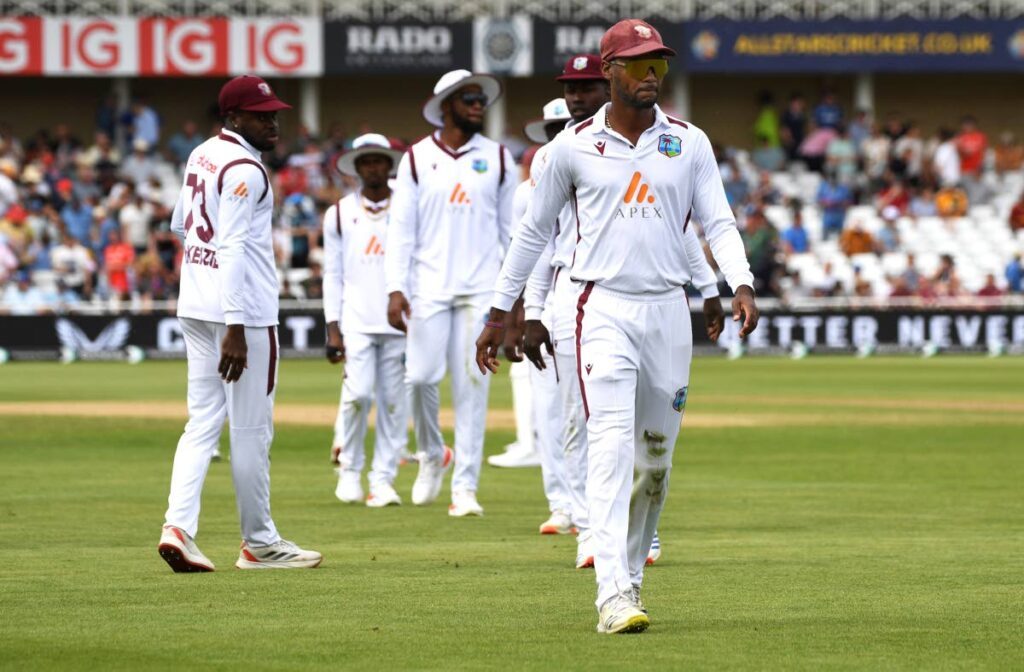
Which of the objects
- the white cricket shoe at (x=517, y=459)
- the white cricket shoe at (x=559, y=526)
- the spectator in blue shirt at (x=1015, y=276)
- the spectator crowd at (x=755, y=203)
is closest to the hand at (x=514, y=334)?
the white cricket shoe at (x=559, y=526)

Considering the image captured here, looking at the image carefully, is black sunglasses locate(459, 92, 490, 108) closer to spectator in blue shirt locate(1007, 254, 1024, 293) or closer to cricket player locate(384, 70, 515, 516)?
cricket player locate(384, 70, 515, 516)

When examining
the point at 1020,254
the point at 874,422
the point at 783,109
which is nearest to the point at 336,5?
the point at 783,109

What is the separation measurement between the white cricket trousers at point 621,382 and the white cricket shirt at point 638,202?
0.09m

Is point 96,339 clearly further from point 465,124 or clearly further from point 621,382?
point 621,382

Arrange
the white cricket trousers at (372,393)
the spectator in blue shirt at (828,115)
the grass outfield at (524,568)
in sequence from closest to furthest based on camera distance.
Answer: the grass outfield at (524,568), the white cricket trousers at (372,393), the spectator in blue shirt at (828,115)

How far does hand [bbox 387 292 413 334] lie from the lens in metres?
13.1

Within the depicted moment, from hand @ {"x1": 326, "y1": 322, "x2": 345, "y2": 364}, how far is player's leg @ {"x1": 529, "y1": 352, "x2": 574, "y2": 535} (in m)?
2.94

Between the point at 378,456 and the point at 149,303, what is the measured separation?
21442 millimetres

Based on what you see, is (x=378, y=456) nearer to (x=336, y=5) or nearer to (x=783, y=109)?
(x=336, y=5)

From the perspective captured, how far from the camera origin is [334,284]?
1486cm

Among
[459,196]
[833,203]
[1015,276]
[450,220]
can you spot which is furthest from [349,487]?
[833,203]

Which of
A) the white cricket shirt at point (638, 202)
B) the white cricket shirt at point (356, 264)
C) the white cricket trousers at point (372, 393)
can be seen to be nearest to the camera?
the white cricket shirt at point (638, 202)

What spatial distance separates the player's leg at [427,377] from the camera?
13.4 meters

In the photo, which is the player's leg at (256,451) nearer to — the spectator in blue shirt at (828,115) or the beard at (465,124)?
the beard at (465,124)
